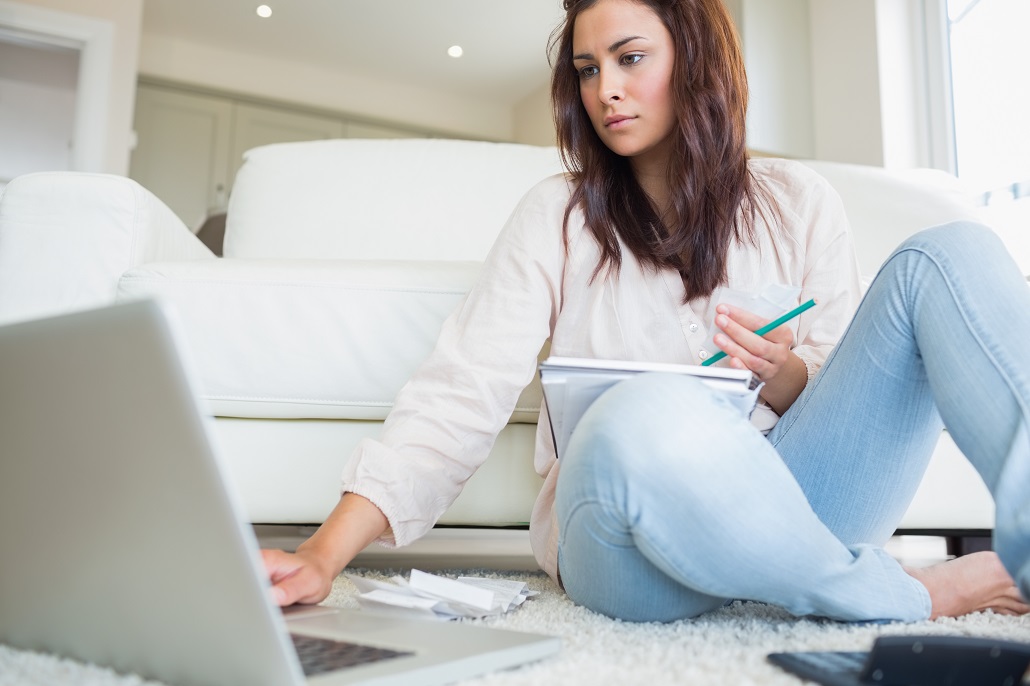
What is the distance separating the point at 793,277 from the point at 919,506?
0.53m

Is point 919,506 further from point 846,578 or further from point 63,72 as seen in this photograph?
point 63,72

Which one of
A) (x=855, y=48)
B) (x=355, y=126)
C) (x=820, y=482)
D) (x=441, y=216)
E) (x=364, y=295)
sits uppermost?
(x=355, y=126)

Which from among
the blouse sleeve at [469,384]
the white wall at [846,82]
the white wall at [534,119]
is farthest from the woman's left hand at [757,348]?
the white wall at [534,119]

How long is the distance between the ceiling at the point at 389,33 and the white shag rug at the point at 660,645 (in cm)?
401

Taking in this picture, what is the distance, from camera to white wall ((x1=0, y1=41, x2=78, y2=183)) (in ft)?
16.0

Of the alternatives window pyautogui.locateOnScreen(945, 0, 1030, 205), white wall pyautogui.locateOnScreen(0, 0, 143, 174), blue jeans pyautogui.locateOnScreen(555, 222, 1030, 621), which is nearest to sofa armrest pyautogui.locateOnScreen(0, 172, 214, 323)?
blue jeans pyautogui.locateOnScreen(555, 222, 1030, 621)

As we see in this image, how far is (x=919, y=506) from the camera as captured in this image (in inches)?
51.4

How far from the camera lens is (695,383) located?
61 centimetres

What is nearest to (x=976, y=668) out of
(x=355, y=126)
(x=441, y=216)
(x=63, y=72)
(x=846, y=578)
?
(x=846, y=578)

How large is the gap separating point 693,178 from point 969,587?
0.54 metres

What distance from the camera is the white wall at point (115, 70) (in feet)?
12.8

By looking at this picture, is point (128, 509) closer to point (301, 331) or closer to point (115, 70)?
point (301, 331)

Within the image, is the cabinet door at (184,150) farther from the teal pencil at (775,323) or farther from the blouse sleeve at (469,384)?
the teal pencil at (775,323)

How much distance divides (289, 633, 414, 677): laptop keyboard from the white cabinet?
4.50 meters
